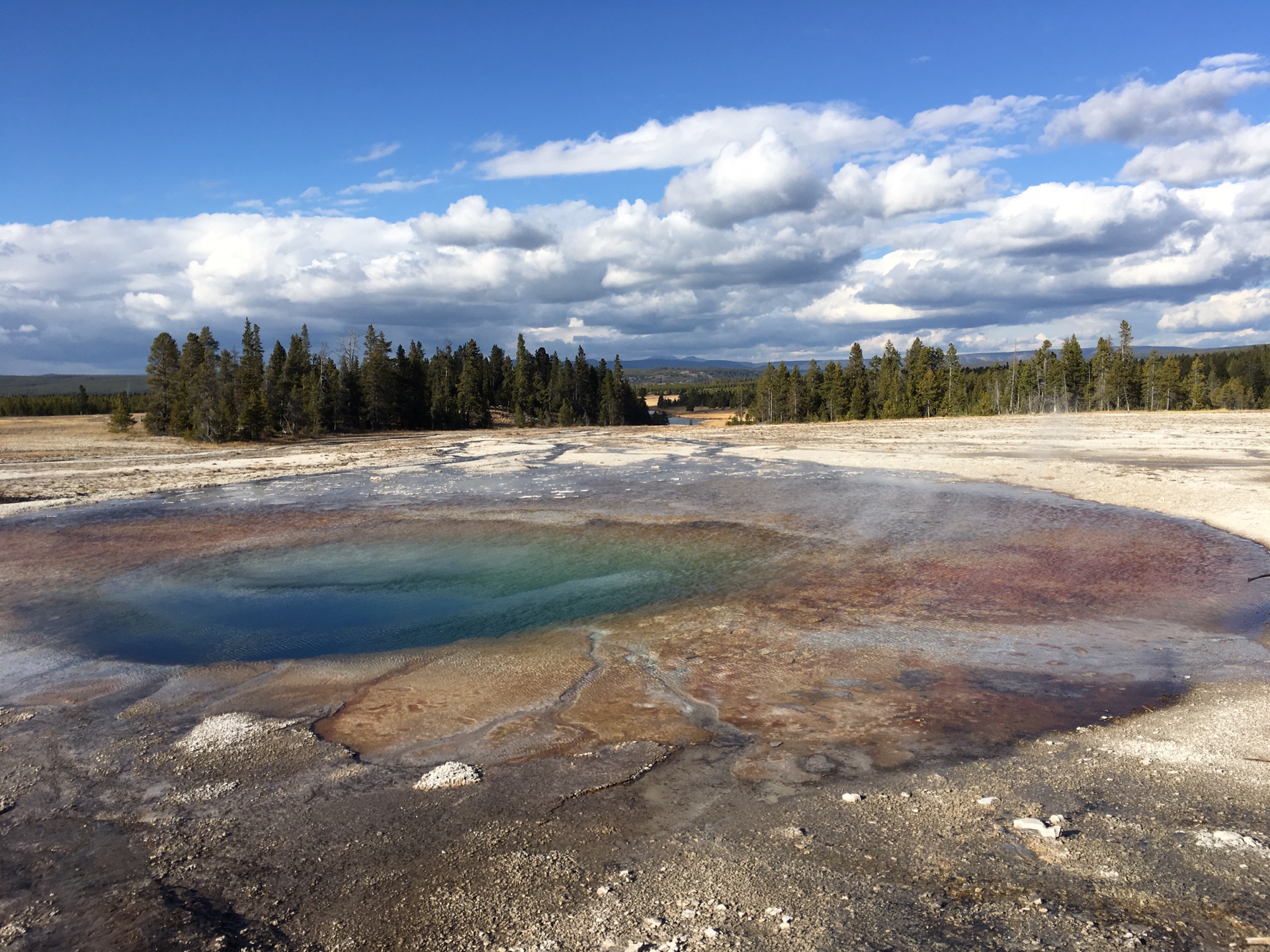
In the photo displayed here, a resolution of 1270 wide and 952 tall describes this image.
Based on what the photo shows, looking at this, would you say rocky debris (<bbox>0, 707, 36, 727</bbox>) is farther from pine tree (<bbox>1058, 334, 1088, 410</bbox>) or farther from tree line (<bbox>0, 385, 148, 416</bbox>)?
pine tree (<bbox>1058, 334, 1088, 410</bbox>)

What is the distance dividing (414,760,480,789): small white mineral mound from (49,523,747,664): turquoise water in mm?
3950

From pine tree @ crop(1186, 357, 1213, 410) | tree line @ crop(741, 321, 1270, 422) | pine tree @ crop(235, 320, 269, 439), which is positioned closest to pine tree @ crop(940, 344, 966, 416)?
tree line @ crop(741, 321, 1270, 422)

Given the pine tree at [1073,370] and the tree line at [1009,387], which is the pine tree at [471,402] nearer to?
the tree line at [1009,387]

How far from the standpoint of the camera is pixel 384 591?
12.9m

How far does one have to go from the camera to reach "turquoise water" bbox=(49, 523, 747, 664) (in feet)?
34.1

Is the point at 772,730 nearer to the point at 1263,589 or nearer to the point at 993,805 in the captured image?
the point at 993,805

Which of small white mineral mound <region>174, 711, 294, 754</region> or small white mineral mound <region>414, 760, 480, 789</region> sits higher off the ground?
small white mineral mound <region>174, 711, 294, 754</region>

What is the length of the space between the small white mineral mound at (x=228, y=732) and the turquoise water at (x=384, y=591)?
7.37 ft

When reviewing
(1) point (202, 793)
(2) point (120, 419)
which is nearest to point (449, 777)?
(1) point (202, 793)

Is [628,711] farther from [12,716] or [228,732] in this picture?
[12,716]

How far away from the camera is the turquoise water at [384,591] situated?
1038cm

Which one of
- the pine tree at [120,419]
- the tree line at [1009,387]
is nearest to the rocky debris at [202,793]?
the pine tree at [120,419]

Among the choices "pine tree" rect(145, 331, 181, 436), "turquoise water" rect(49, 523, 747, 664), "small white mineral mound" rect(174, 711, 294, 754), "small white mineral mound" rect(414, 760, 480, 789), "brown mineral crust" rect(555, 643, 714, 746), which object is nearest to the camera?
"small white mineral mound" rect(414, 760, 480, 789)

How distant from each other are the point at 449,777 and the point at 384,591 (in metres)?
7.30
